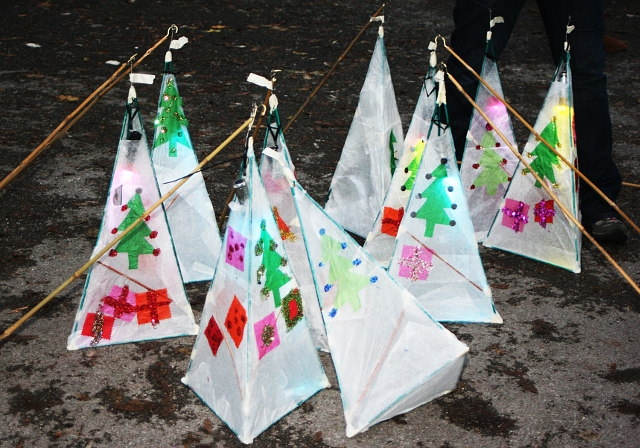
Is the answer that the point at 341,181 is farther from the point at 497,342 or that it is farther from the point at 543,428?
the point at 543,428

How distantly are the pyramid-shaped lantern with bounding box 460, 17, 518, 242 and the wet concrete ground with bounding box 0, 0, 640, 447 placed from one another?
0.32 m

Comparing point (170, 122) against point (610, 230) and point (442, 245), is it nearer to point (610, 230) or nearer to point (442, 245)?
point (442, 245)

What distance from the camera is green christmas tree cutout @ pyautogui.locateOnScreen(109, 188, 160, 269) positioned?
363cm

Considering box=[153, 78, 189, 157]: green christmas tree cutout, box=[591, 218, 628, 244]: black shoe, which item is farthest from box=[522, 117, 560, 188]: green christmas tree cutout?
box=[153, 78, 189, 157]: green christmas tree cutout

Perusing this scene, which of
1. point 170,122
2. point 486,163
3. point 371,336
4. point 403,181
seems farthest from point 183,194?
point 486,163

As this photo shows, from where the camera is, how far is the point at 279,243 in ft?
10.5

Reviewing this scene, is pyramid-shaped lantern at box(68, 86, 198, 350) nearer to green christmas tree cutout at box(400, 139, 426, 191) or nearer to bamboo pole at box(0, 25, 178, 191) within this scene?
bamboo pole at box(0, 25, 178, 191)

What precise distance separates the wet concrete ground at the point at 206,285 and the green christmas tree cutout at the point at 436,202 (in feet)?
1.61

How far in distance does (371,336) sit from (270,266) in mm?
439

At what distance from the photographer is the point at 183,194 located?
13.6 feet

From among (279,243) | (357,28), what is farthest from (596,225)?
(357,28)

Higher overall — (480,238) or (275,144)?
(275,144)

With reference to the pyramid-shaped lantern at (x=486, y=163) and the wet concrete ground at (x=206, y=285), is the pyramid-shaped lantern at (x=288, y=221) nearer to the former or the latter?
the wet concrete ground at (x=206, y=285)

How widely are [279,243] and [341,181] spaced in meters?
1.58
